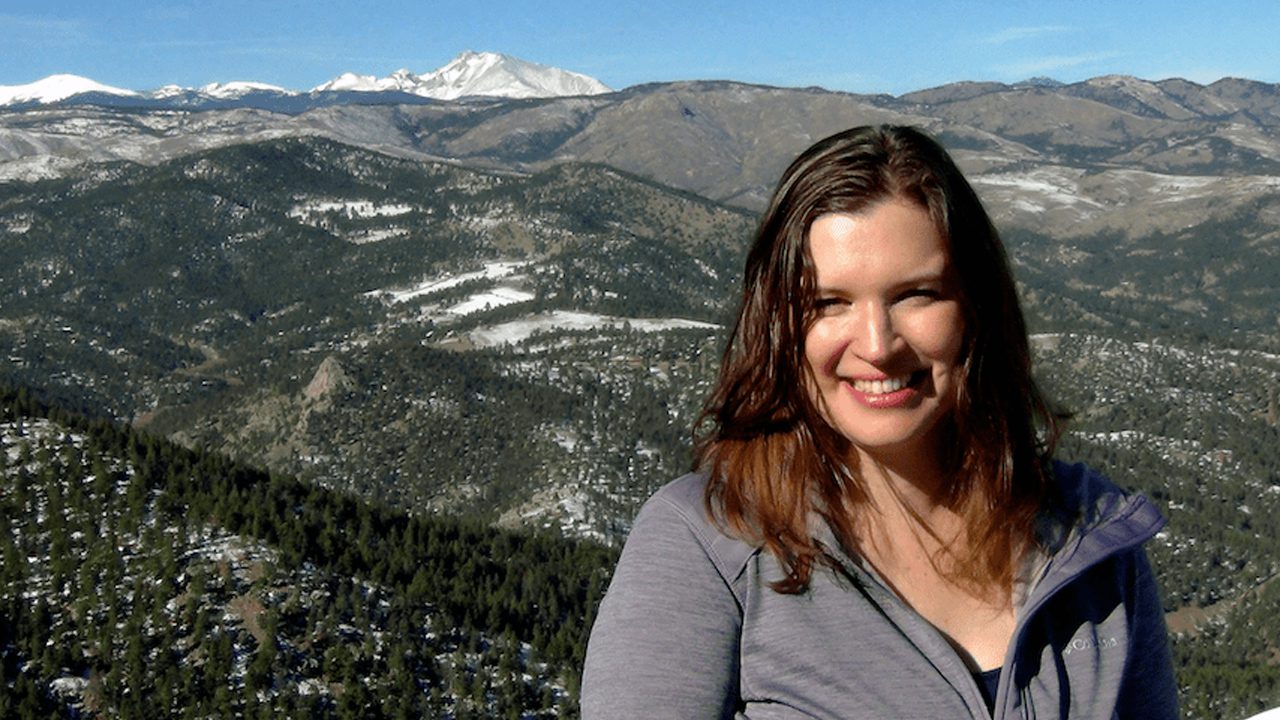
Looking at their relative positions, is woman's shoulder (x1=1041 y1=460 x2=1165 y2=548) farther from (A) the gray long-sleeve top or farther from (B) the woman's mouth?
(B) the woman's mouth

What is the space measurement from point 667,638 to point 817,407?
4.90 ft

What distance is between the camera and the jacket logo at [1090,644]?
18.9ft

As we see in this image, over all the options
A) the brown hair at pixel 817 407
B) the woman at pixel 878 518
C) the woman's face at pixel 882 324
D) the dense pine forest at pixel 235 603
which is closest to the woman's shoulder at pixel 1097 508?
the woman at pixel 878 518

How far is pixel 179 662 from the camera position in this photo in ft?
220

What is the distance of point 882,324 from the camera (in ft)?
18.0

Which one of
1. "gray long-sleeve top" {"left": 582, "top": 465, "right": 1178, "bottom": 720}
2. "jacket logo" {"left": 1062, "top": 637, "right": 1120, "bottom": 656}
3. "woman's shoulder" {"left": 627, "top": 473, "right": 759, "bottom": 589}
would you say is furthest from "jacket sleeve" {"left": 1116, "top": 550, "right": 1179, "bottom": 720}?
"woman's shoulder" {"left": 627, "top": 473, "right": 759, "bottom": 589}

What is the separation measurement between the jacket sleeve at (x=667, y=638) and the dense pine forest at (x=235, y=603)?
6276 centimetres

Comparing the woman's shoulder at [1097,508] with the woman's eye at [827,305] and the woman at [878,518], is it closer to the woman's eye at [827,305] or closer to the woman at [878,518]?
the woman at [878,518]

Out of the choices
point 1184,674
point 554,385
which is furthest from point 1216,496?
point 554,385

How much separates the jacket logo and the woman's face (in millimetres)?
1316

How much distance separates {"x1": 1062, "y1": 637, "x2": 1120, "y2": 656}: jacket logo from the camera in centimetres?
577

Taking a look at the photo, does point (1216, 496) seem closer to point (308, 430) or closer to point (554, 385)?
point (554, 385)

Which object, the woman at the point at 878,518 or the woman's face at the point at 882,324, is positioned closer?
the woman at the point at 878,518

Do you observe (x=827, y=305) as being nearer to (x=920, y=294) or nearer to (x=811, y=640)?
(x=920, y=294)
